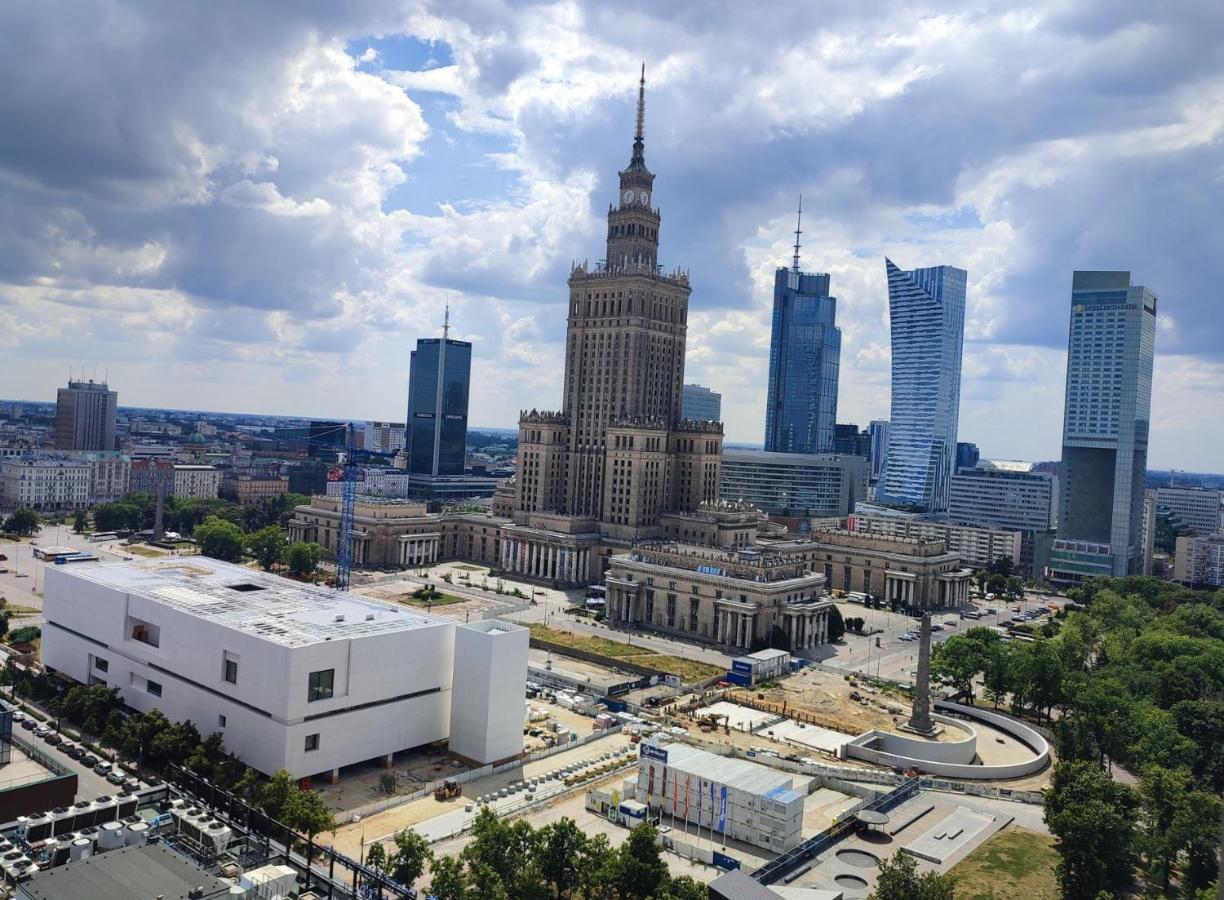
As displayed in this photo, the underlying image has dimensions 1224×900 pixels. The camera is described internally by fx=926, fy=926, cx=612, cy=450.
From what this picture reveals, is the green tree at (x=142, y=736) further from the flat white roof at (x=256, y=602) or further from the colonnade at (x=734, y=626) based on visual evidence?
the colonnade at (x=734, y=626)

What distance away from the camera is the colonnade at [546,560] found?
586 feet

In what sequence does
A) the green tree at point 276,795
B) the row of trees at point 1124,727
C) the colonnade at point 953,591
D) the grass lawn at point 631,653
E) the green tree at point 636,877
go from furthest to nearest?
the colonnade at point 953,591 → the grass lawn at point 631,653 → the row of trees at point 1124,727 → the green tree at point 276,795 → the green tree at point 636,877

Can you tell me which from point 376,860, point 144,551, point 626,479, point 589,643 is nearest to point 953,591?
point 626,479

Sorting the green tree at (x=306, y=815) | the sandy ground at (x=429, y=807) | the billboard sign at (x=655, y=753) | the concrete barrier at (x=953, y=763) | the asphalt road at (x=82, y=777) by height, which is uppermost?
the billboard sign at (x=655, y=753)

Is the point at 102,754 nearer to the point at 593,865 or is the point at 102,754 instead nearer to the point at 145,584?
the point at 145,584

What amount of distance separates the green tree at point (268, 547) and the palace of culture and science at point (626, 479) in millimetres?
15150

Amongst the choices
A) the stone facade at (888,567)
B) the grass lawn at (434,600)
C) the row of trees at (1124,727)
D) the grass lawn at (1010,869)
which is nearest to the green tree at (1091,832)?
the row of trees at (1124,727)

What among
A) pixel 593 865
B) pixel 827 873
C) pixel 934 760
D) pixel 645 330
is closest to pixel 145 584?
pixel 593 865

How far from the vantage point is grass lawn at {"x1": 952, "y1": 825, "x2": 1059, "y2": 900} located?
212 feet

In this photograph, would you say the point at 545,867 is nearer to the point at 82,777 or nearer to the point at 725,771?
the point at 725,771

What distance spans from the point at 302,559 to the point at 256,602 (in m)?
81.5

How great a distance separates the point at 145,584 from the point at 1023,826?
88038 millimetres

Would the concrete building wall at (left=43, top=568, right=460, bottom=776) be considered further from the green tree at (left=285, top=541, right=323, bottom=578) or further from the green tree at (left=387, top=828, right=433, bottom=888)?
the green tree at (left=285, top=541, right=323, bottom=578)

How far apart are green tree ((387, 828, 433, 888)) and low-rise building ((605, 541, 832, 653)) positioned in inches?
3221
